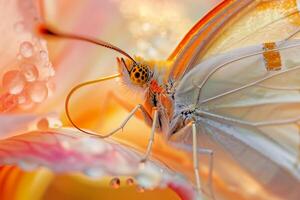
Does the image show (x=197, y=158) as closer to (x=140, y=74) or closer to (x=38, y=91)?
(x=140, y=74)

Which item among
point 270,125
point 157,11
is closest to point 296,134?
point 270,125

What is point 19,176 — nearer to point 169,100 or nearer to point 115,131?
point 115,131

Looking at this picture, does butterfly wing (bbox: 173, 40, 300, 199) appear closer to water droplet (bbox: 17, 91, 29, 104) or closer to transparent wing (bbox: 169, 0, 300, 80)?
transparent wing (bbox: 169, 0, 300, 80)

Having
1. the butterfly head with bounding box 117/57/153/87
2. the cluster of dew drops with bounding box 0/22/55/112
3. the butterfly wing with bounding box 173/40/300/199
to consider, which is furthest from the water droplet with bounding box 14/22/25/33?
the butterfly wing with bounding box 173/40/300/199

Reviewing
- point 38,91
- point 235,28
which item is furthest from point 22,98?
point 235,28

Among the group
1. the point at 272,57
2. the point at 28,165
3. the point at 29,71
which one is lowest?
the point at 28,165

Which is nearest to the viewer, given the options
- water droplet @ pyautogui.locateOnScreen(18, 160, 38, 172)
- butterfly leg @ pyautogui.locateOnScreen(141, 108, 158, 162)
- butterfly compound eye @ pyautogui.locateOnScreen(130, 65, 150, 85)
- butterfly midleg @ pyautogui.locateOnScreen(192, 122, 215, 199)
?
water droplet @ pyautogui.locateOnScreen(18, 160, 38, 172)

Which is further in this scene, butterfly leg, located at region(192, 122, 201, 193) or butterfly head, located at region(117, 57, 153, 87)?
butterfly head, located at region(117, 57, 153, 87)
